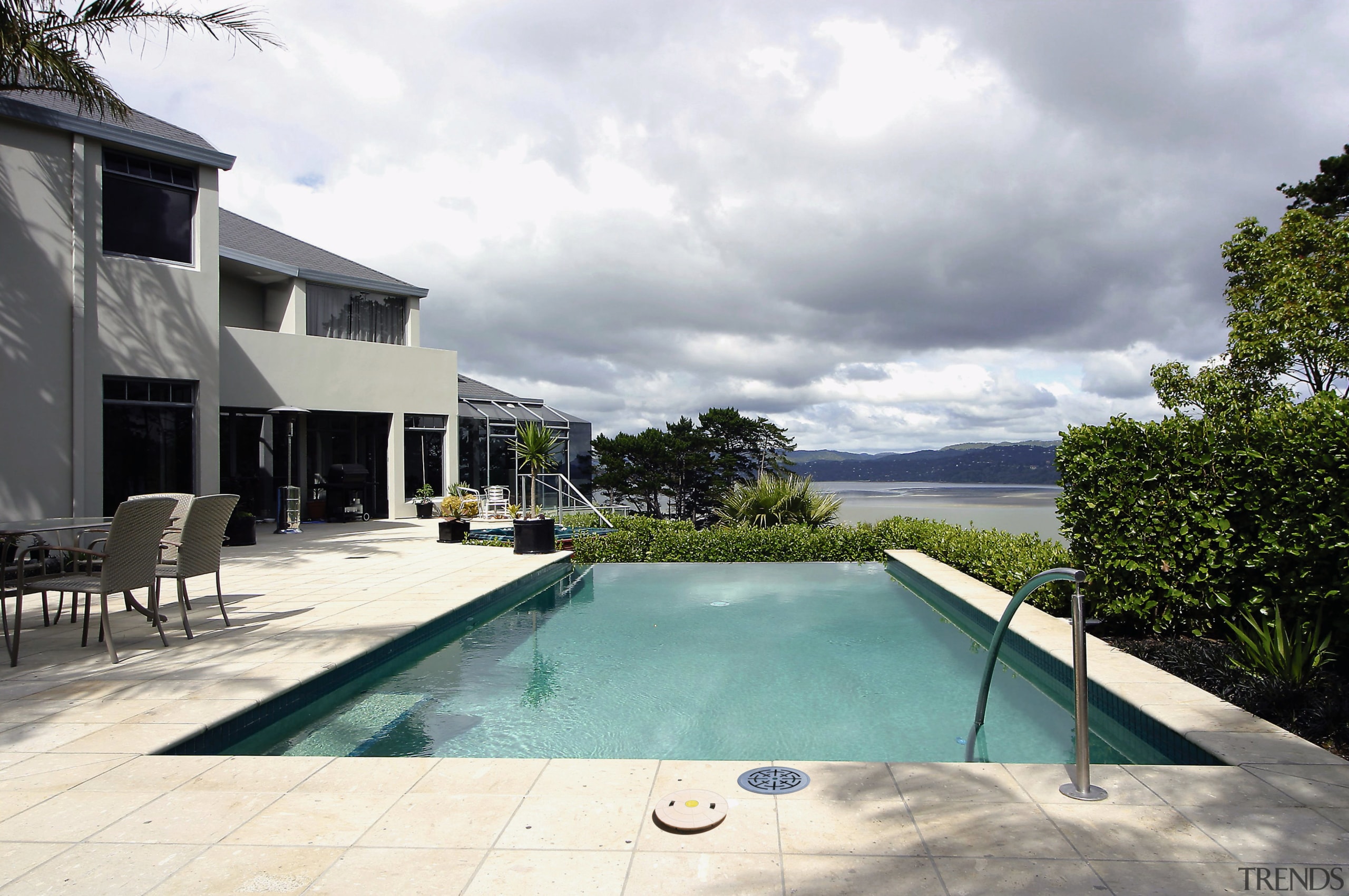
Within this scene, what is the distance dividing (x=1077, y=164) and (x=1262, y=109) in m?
2.18

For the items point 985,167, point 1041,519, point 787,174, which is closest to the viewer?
point 985,167

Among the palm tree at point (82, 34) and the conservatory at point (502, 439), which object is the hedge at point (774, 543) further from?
the palm tree at point (82, 34)

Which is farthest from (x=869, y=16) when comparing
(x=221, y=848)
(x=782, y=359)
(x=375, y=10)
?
(x=782, y=359)

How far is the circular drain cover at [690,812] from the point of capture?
92.0 inches

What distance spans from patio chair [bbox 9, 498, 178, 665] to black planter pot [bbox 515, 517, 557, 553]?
5627 millimetres

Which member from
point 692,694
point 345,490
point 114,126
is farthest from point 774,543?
point 114,126

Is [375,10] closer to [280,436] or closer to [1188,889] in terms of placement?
[280,436]

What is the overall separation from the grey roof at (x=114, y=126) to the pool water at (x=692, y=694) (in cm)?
883

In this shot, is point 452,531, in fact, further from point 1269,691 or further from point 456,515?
point 1269,691

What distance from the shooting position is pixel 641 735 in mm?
4121

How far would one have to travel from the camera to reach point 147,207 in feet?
34.6

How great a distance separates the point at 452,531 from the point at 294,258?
8399 millimetres

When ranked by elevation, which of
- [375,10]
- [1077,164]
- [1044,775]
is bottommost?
[1044,775]

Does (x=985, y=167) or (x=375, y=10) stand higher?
(x=375, y=10)
